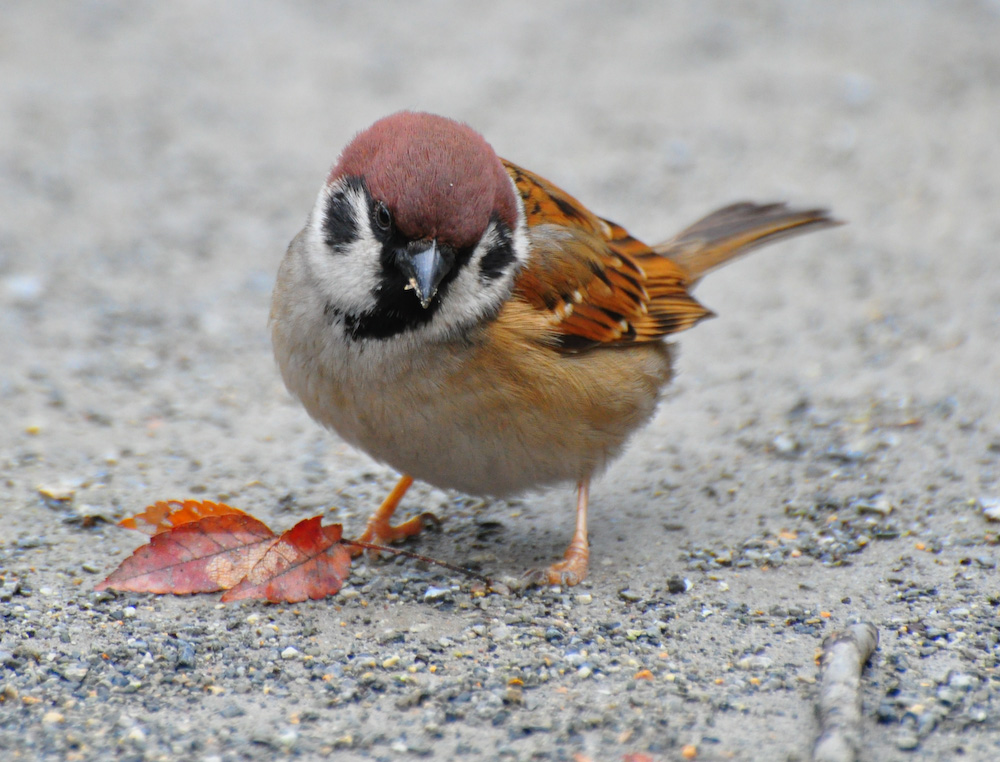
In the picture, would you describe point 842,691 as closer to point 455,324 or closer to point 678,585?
point 678,585

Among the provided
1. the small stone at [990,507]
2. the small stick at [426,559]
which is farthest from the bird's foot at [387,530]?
the small stone at [990,507]

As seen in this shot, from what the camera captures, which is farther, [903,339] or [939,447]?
[903,339]

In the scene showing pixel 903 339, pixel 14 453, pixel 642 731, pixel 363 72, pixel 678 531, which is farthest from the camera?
pixel 363 72

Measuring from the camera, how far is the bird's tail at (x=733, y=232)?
5.40m

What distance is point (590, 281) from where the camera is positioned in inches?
175

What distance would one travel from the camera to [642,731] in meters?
3.22

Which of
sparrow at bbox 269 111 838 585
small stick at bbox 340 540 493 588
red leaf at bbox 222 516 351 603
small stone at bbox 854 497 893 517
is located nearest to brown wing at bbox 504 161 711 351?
sparrow at bbox 269 111 838 585

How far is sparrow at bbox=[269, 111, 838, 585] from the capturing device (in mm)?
3660

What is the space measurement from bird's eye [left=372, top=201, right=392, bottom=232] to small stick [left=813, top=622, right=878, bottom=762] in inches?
71.9

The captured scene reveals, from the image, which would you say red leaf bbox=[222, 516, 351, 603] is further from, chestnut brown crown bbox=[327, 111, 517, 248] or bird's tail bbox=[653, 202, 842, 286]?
bird's tail bbox=[653, 202, 842, 286]

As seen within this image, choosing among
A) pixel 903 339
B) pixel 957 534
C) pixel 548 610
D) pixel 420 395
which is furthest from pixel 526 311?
pixel 903 339

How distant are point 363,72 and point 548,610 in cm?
622

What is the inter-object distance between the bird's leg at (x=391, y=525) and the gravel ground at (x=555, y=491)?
3.9 inches

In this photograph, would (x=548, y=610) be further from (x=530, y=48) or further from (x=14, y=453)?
(x=530, y=48)
